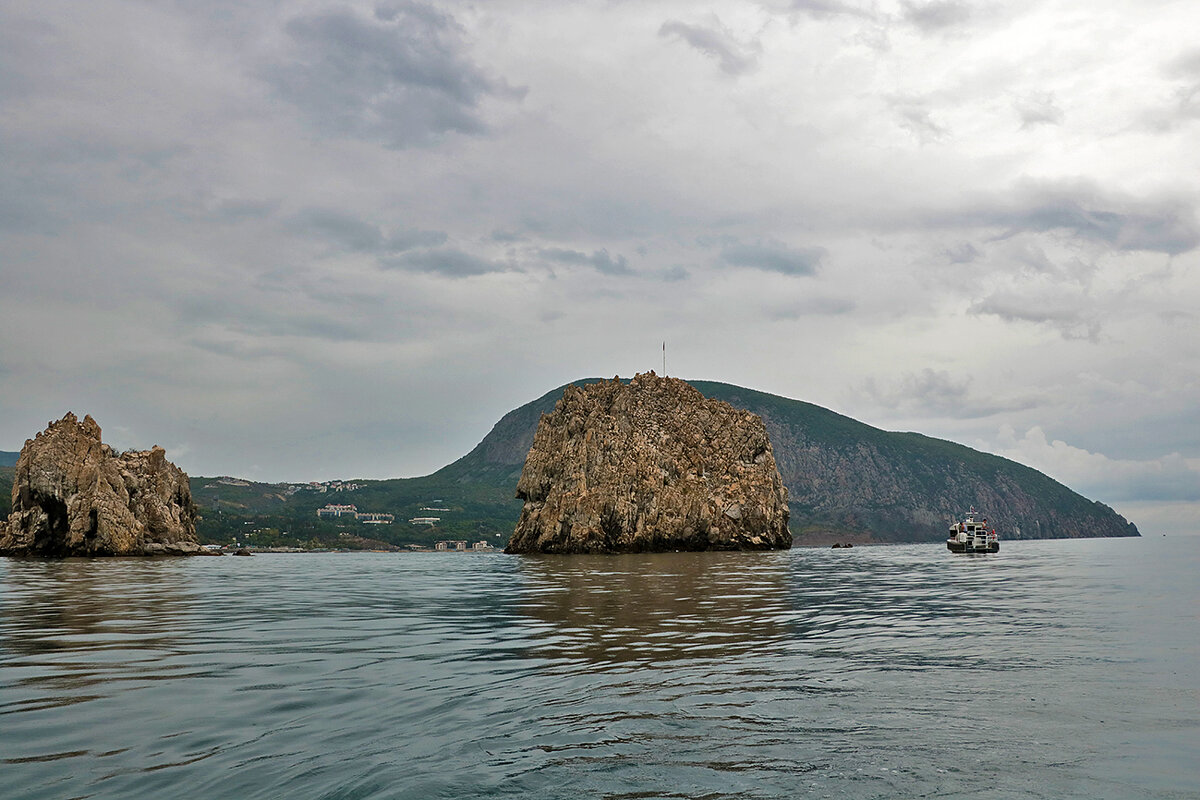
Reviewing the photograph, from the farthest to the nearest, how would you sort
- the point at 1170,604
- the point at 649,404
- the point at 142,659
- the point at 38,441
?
the point at 649,404 < the point at 38,441 < the point at 1170,604 < the point at 142,659

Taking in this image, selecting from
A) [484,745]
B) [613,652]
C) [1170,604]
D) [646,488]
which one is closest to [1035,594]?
[1170,604]

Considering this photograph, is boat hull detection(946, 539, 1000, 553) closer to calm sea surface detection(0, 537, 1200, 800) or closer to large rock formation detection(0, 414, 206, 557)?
calm sea surface detection(0, 537, 1200, 800)

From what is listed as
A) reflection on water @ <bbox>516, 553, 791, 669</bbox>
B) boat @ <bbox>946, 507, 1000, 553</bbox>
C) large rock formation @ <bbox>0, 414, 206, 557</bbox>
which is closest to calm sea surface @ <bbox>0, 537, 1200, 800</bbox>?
reflection on water @ <bbox>516, 553, 791, 669</bbox>

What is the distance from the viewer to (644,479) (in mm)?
155000

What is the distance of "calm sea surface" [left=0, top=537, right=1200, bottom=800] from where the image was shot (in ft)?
39.3

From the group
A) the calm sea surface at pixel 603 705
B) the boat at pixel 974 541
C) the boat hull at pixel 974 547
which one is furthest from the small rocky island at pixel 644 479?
the calm sea surface at pixel 603 705

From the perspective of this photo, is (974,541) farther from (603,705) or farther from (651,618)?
(603,705)

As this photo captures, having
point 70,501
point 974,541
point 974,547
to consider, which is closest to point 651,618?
point 70,501

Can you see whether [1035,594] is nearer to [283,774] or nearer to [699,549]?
[283,774]

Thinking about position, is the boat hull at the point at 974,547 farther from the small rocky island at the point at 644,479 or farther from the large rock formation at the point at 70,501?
the large rock formation at the point at 70,501

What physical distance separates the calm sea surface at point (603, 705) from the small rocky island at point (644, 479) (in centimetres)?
11296

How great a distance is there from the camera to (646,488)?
154m

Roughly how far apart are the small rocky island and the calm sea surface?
112962 millimetres

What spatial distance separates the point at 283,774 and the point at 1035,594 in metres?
47.6
